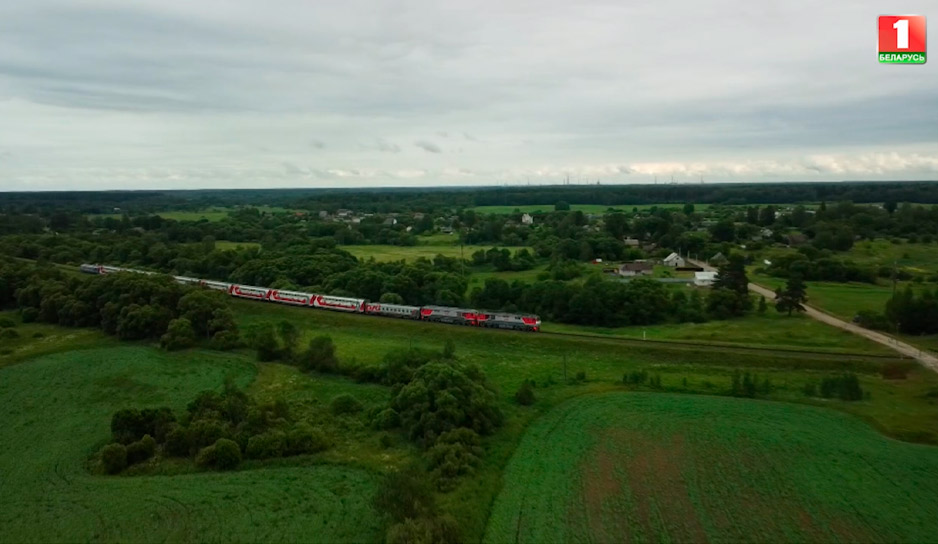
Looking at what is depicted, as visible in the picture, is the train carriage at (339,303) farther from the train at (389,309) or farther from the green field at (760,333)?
the green field at (760,333)

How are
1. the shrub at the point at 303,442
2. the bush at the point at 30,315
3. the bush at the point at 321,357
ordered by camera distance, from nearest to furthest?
1. the shrub at the point at 303,442
2. the bush at the point at 321,357
3. the bush at the point at 30,315

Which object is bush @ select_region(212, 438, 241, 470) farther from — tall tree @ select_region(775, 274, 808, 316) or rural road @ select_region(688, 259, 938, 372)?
tall tree @ select_region(775, 274, 808, 316)

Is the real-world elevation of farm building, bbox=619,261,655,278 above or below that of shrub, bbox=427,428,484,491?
above

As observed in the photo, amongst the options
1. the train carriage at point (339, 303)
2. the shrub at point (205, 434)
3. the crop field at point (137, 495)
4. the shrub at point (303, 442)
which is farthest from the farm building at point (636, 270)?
the shrub at point (205, 434)

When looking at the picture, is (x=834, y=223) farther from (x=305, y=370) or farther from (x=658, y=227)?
(x=305, y=370)

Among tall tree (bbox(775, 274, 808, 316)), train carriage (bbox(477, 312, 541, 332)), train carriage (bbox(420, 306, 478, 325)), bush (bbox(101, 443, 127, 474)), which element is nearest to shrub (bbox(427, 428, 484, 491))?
bush (bbox(101, 443, 127, 474))

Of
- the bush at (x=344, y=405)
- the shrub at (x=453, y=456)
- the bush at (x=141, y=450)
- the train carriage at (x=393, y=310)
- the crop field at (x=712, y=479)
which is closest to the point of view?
the crop field at (x=712, y=479)

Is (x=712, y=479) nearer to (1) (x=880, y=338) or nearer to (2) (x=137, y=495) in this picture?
(2) (x=137, y=495)

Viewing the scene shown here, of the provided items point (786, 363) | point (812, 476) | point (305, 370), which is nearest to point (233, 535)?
point (305, 370)
